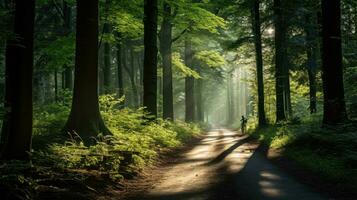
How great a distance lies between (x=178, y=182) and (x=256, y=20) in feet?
60.0

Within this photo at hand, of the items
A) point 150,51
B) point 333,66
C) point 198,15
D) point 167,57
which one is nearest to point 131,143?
point 150,51

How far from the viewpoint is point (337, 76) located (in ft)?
45.6

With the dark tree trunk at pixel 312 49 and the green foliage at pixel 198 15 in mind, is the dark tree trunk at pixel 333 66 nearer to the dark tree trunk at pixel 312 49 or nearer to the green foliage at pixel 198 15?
the green foliage at pixel 198 15

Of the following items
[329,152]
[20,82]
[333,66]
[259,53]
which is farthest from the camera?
[259,53]

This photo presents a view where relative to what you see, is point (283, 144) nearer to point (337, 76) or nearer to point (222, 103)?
point (337, 76)

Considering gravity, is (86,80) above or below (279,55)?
below

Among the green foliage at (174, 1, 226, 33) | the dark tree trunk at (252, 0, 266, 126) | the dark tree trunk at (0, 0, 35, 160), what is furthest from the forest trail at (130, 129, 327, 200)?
the dark tree trunk at (252, 0, 266, 126)

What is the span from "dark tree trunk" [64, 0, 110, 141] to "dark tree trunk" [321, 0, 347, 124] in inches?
296

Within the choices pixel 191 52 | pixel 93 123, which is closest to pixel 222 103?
pixel 191 52

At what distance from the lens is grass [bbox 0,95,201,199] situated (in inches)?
287

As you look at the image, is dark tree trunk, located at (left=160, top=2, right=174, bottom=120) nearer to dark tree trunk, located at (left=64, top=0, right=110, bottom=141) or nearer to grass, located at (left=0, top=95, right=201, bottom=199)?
grass, located at (left=0, top=95, right=201, bottom=199)

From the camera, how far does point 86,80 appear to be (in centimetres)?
1215

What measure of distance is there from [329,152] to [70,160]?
7.19 metres

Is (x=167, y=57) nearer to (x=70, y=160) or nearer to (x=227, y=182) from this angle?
(x=227, y=182)
